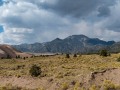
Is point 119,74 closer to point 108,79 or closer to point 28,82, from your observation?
point 108,79

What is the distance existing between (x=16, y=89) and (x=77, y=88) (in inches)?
415

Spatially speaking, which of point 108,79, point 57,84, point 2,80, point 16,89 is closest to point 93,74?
point 108,79

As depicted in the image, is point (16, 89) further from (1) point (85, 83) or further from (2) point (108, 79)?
(2) point (108, 79)

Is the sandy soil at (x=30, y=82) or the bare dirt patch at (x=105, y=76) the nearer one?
the bare dirt patch at (x=105, y=76)

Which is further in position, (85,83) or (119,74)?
(119,74)

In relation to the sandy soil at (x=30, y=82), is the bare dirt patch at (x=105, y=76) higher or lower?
higher

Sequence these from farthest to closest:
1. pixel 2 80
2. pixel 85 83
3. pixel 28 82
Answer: pixel 2 80 → pixel 28 82 → pixel 85 83

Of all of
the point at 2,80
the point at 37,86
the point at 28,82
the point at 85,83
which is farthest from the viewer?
the point at 2,80

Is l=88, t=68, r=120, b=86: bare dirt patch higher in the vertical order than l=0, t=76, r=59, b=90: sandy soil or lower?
higher

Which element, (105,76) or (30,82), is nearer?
(105,76)

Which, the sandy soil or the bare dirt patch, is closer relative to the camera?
the bare dirt patch

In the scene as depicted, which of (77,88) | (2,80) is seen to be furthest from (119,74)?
(2,80)

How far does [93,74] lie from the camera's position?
45906mm

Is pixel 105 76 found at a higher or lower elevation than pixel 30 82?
higher
